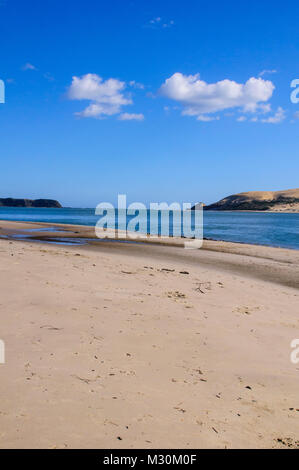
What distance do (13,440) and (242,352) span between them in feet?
11.5

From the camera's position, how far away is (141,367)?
14.5ft

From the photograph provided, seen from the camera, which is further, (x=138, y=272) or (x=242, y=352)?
(x=138, y=272)

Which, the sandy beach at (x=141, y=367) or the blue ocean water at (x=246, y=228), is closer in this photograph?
the sandy beach at (x=141, y=367)

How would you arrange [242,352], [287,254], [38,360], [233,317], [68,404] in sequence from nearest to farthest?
[68,404]
[38,360]
[242,352]
[233,317]
[287,254]

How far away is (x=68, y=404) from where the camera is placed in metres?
3.45

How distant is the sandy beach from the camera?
10.5 feet

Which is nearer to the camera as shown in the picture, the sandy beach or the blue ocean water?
the sandy beach

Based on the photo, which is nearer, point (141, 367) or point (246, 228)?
point (141, 367)

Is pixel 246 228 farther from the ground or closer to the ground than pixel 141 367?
farther from the ground

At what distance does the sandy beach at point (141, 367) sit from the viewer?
3186 millimetres
